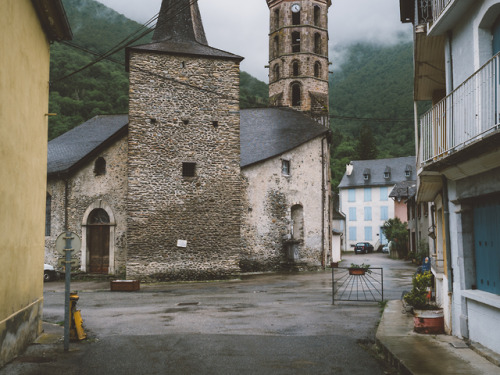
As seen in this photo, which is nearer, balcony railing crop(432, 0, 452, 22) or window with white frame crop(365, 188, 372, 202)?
balcony railing crop(432, 0, 452, 22)

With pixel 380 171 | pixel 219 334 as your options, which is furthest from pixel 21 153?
pixel 380 171

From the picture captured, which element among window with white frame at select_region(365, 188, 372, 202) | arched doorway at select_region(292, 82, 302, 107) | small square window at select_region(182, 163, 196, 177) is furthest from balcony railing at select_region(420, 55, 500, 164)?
window with white frame at select_region(365, 188, 372, 202)

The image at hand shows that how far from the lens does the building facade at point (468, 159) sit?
6.33 metres

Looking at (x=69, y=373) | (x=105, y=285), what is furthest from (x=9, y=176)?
(x=105, y=285)

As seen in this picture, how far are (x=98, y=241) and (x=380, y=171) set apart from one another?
4382 cm

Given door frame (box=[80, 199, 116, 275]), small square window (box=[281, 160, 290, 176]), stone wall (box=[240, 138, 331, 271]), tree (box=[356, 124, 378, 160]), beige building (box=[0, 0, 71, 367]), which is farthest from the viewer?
tree (box=[356, 124, 378, 160])

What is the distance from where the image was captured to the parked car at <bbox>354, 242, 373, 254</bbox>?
2146 inches

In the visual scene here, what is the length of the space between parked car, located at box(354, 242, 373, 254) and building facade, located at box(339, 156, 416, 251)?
134 inches

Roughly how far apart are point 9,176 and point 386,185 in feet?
182

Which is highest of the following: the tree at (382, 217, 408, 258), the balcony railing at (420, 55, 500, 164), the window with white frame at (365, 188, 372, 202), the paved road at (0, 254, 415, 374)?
the window with white frame at (365, 188, 372, 202)

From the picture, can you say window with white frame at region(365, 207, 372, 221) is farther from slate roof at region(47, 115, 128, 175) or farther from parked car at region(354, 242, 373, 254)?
slate roof at region(47, 115, 128, 175)

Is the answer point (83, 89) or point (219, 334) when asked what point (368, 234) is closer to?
point (83, 89)

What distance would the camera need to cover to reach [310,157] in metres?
28.5

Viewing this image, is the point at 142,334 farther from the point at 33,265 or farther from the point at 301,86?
the point at 301,86
